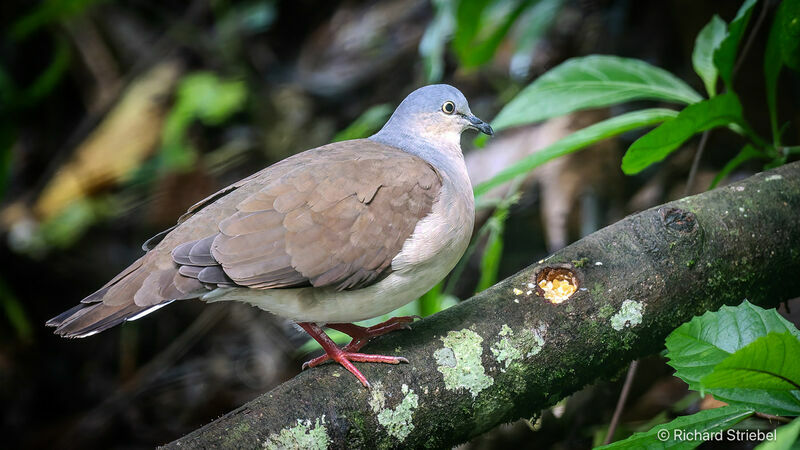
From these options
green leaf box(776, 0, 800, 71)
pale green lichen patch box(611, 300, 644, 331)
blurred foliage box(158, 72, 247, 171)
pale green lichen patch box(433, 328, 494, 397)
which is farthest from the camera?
blurred foliage box(158, 72, 247, 171)

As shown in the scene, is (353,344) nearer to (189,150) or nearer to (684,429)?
(684,429)

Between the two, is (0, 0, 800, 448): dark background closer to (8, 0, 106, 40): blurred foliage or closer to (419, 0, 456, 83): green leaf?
(8, 0, 106, 40): blurred foliage

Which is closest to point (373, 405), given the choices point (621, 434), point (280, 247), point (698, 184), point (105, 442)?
point (280, 247)

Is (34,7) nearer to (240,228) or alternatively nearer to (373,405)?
(240,228)

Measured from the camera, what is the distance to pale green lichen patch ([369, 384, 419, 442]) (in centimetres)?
229

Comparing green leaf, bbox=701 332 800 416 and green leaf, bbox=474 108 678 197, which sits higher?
green leaf, bbox=474 108 678 197

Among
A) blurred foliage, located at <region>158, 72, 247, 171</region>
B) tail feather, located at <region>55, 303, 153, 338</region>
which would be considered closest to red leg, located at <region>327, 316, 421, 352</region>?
tail feather, located at <region>55, 303, 153, 338</region>

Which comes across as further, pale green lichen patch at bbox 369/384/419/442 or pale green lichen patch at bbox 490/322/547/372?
pale green lichen patch at bbox 490/322/547/372

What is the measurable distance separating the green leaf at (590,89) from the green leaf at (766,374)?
1599 mm

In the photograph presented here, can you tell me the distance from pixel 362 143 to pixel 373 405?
1.23 meters

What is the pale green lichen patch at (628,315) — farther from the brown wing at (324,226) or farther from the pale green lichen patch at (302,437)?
the pale green lichen patch at (302,437)

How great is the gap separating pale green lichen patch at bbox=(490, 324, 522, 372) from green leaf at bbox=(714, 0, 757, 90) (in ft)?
5.09

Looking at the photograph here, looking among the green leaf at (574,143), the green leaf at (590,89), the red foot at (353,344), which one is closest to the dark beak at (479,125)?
the green leaf at (590,89)

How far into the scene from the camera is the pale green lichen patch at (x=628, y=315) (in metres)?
2.52
